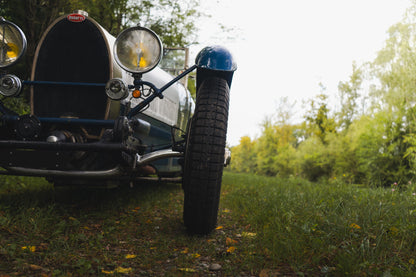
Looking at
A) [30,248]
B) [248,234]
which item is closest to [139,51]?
[30,248]

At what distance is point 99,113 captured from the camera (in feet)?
8.55

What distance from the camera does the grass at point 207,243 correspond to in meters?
1.52

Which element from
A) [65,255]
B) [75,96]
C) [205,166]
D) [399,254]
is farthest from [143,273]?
[75,96]

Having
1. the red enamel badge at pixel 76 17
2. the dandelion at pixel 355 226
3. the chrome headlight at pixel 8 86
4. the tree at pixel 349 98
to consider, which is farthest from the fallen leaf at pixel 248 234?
the tree at pixel 349 98

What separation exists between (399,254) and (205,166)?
1.25 metres

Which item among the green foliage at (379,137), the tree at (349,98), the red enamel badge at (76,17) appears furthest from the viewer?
the tree at (349,98)

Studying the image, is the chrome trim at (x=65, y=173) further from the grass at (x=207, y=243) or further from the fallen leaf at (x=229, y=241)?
the fallen leaf at (x=229, y=241)

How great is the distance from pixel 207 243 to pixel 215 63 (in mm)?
1320

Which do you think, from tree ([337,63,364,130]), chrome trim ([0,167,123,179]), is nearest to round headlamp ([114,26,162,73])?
Answer: chrome trim ([0,167,123,179])

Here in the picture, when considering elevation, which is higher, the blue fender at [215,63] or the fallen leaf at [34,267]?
the blue fender at [215,63]

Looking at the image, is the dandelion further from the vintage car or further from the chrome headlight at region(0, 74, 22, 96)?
Result: the chrome headlight at region(0, 74, 22, 96)

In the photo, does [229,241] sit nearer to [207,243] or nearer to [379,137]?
[207,243]

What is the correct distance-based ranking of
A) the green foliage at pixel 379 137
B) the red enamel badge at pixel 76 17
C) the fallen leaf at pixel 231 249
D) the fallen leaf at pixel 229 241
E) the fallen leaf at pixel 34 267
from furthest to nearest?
the green foliage at pixel 379 137, the red enamel badge at pixel 76 17, the fallen leaf at pixel 229 241, the fallen leaf at pixel 231 249, the fallen leaf at pixel 34 267

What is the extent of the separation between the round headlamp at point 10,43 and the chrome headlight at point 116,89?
2.69 feet
